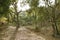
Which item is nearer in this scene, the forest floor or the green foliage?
the green foliage

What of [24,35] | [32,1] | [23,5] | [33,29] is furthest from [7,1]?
[33,29]

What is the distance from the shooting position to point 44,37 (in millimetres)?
12391

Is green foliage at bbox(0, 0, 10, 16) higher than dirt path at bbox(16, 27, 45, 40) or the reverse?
higher

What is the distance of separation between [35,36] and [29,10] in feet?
6.05

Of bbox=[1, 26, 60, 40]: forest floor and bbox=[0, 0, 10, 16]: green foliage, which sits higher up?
bbox=[0, 0, 10, 16]: green foliage

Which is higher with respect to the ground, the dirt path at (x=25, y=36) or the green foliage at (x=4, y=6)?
the green foliage at (x=4, y=6)

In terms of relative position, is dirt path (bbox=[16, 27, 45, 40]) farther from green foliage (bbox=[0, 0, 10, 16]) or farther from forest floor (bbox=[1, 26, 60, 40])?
green foliage (bbox=[0, 0, 10, 16])

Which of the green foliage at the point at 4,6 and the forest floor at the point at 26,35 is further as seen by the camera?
the forest floor at the point at 26,35

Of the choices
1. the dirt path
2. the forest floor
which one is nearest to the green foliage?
the forest floor

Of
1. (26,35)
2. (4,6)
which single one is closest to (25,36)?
(26,35)

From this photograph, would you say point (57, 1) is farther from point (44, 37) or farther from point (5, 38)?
point (5, 38)

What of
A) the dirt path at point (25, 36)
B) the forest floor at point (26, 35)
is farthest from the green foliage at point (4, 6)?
the dirt path at point (25, 36)

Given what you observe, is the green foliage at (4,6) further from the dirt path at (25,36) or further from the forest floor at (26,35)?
the dirt path at (25,36)

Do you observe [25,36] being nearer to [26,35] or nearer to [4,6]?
[26,35]
